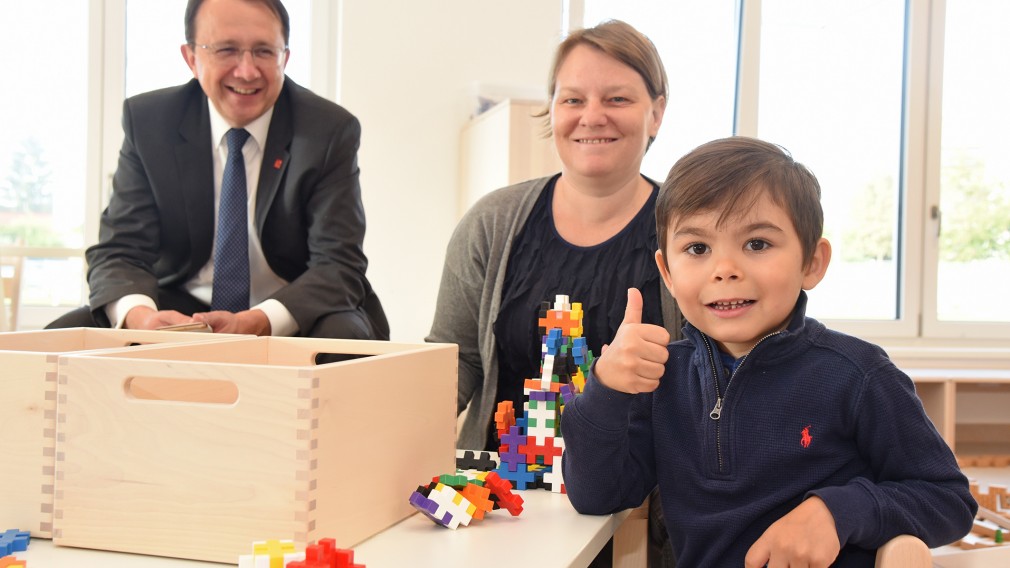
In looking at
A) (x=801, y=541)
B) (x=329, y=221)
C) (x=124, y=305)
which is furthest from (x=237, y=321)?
(x=801, y=541)

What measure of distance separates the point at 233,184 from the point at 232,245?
14 centimetres

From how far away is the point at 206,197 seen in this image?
199 cm

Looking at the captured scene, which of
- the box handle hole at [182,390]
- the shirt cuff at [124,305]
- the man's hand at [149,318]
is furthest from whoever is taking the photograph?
the shirt cuff at [124,305]

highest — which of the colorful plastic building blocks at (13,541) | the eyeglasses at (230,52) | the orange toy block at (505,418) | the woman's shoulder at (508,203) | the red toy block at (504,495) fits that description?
the eyeglasses at (230,52)

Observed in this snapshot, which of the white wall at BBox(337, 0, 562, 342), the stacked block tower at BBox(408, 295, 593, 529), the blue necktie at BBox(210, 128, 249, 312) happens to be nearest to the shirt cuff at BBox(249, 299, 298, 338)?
the blue necktie at BBox(210, 128, 249, 312)

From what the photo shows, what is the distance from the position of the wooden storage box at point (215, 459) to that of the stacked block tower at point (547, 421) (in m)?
0.27

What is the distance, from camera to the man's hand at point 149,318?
167 cm

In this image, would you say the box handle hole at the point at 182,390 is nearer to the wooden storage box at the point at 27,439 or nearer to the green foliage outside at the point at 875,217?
the wooden storage box at the point at 27,439

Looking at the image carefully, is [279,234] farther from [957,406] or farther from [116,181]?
[957,406]

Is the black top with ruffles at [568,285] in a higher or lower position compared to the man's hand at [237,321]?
higher

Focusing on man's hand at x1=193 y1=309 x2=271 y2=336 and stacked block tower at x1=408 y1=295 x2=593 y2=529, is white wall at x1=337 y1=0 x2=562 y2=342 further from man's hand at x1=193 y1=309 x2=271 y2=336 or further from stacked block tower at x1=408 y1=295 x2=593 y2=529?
stacked block tower at x1=408 y1=295 x2=593 y2=529

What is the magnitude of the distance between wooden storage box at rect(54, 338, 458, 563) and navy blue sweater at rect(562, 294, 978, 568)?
284 mm

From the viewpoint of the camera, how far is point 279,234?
202 cm

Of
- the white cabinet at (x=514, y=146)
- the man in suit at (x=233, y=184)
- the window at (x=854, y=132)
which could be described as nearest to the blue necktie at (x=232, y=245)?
Answer: the man in suit at (x=233, y=184)
